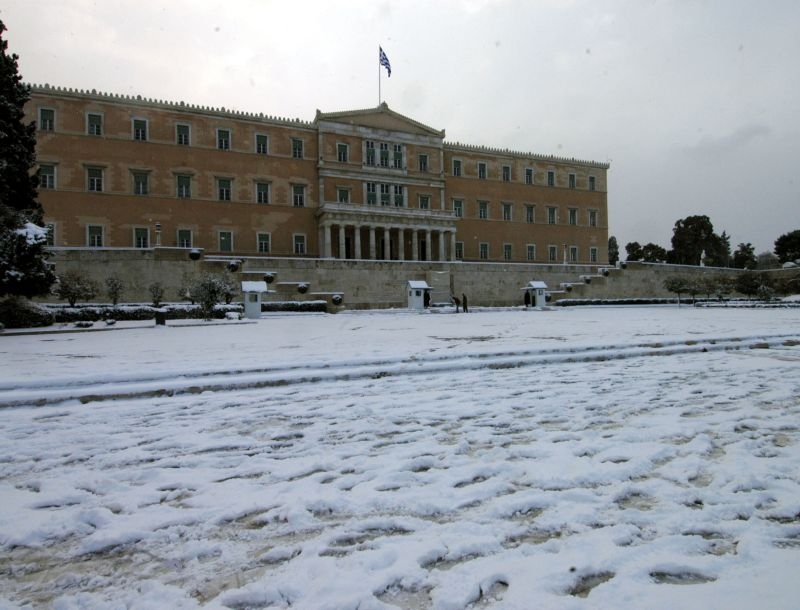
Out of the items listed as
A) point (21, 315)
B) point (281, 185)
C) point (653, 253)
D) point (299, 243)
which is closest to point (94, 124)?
point (281, 185)

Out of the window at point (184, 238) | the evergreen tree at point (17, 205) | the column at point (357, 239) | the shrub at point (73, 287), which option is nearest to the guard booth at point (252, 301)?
the shrub at point (73, 287)

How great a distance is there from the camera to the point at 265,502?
3045 mm

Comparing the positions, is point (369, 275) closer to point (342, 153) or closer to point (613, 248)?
point (342, 153)

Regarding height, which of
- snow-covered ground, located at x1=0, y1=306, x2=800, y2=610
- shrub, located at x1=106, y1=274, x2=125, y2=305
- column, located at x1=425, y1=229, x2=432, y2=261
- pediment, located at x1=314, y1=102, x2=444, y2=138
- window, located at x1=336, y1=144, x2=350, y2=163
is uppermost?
pediment, located at x1=314, y1=102, x2=444, y2=138

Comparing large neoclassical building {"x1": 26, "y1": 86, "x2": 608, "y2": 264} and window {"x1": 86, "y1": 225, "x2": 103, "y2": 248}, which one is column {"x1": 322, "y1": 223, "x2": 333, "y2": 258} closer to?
large neoclassical building {"x1": 26, "y1": 86, "x2": 608, "y2": 264}

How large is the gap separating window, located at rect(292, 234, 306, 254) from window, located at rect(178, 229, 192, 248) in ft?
26.7

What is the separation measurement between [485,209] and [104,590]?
164ft

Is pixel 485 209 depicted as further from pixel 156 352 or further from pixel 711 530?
pixel 711 530

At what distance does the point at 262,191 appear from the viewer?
41.9 metres

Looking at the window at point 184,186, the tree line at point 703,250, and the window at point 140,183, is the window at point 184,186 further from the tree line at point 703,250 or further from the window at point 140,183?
the tree line at point 703,250

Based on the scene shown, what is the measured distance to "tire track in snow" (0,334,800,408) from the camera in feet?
20.8

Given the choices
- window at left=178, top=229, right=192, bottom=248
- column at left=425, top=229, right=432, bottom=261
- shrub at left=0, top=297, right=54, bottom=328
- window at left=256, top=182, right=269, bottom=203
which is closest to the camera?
shrub at left=0, top=297, right=54, bottom=328

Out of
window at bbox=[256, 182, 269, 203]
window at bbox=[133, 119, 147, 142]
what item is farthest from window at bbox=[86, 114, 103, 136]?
window at bbox=[256, 182, 269, 203]

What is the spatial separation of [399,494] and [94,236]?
134ft
